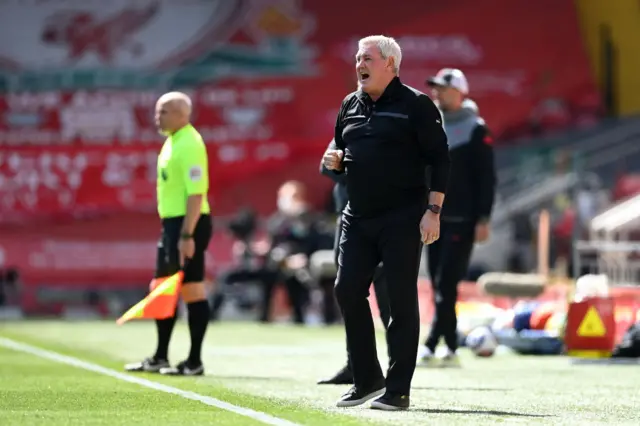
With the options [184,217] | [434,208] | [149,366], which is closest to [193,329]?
[149,366]

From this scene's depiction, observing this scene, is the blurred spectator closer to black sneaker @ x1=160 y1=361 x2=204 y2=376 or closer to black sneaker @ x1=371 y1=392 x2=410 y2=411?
black sneaker @ x1=160 y1=361 x2=204 y2=376

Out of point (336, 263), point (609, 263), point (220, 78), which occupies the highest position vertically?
point (220, 78)

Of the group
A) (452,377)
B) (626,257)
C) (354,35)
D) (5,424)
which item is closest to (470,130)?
(452,377)

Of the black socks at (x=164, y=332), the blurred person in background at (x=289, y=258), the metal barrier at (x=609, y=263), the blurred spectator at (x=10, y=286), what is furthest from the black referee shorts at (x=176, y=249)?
the blurred spectator at (x=10, y=286)

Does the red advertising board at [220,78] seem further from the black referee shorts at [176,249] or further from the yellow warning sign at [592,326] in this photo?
the black referee shorts at [176,249]

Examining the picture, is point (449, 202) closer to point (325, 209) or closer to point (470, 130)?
point (470, 130)

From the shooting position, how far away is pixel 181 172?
10453 mm

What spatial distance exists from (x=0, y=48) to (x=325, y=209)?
6.12 m

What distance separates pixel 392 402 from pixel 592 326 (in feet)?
17.3

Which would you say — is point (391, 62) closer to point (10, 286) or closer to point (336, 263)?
point (336, 263)

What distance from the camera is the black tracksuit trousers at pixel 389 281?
25.8 ft

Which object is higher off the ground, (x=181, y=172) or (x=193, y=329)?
(x=181, y=172)

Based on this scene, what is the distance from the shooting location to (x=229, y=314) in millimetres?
23125

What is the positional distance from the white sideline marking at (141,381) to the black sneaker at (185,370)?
0.30m
